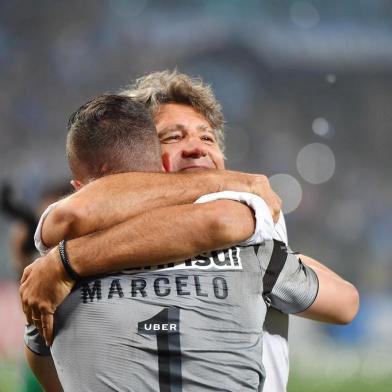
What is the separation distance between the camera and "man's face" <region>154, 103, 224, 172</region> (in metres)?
2.12

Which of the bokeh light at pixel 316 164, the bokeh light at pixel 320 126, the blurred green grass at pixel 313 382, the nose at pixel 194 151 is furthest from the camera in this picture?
the bokeh light at pixel 320 126

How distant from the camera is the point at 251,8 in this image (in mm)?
9789

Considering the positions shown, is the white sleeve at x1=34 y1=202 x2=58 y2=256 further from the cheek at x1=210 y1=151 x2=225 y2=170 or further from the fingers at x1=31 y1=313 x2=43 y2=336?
the cheek at x1=210 y1=151 x2=225 y2=170

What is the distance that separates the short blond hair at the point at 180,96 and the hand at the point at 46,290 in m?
0.88

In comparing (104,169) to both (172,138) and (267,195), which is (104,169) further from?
(172,138)

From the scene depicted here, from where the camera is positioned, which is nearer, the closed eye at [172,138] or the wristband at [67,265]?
the wristband at [67,265]

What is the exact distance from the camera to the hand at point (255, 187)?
161 cm

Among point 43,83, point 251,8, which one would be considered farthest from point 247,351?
point 251,8

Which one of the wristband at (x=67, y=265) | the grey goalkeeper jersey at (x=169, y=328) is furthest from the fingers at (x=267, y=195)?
the wristband at (x=67, y=265)

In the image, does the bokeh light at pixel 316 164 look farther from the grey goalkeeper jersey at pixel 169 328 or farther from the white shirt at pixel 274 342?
the grey goalkeeper jersey at pixel 169 328

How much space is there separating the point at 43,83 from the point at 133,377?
821 cm

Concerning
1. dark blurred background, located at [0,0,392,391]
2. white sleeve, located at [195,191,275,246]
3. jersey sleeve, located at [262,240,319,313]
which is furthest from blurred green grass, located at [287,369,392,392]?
white sleeve, located at [195,191,275,246]

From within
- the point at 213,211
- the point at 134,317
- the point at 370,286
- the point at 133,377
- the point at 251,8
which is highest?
the point at 251,8

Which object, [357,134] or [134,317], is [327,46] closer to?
[357,134]
